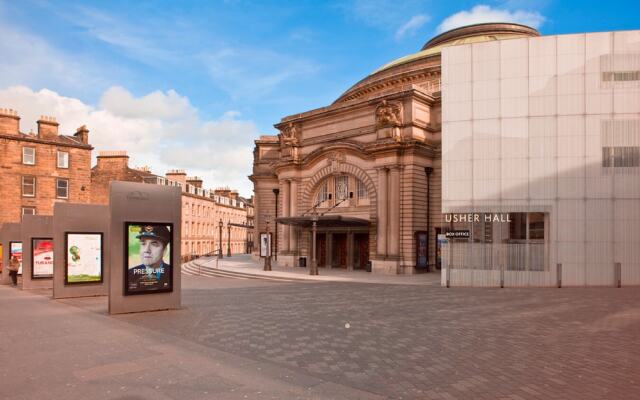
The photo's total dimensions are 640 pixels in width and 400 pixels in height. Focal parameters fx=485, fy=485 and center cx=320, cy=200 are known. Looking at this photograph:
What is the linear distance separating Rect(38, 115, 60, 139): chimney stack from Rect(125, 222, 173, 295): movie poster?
40.8 metres

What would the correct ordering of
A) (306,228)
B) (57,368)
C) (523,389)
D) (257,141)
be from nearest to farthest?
(523,389) → (57,368) → (306,228) → (257,141)

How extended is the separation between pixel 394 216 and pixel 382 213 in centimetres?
100

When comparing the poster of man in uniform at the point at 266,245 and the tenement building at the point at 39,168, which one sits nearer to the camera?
the poster of man in uniform at the point at 266,245

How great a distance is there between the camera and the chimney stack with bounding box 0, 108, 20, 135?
47.4 meters

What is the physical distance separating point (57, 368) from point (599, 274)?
24.8 m

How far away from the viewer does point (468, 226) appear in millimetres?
Result: 26531

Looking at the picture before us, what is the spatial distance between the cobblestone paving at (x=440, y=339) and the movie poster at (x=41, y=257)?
1075 centimetres

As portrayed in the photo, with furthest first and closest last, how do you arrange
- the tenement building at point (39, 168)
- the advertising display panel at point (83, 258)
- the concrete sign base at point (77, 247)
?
the tenement building at point (39, 168) → the advertising display panel at point (83, 258) → the concrete sign base at point (77, 247)

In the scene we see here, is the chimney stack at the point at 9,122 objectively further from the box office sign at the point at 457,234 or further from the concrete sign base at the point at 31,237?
the box office sign at the point at 457,234

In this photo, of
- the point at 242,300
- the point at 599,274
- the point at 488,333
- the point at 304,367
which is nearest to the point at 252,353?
the point at 304,367

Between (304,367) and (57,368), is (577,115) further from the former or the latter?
(57,368)

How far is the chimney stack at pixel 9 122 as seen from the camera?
4744 centimetres

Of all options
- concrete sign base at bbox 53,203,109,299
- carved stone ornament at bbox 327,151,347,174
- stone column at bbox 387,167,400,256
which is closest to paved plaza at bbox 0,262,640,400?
concrete sign base at bbox 53,203,109,299

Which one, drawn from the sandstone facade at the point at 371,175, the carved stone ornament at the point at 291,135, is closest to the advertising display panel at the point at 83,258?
the sandstone facade at the point at 371,175
